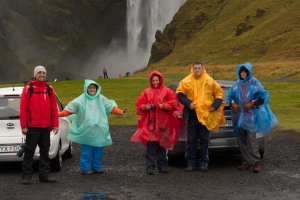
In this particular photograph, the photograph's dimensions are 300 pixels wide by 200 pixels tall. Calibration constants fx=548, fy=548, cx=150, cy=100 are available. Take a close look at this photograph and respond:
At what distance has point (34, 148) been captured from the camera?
28.9 ft

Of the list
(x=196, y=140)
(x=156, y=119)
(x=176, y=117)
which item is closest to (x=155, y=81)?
(x=156, y=119)

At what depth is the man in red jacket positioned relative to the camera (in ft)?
28.5

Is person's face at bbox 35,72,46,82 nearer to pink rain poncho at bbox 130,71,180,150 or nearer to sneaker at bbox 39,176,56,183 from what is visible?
sneaker at bbox 39,176,56,183

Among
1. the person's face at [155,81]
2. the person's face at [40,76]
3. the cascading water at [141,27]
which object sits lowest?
the person's face at [155,81]

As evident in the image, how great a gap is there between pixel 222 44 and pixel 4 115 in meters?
68.3

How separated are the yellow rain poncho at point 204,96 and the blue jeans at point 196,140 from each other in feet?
0.58

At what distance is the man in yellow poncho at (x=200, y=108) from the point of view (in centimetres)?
936

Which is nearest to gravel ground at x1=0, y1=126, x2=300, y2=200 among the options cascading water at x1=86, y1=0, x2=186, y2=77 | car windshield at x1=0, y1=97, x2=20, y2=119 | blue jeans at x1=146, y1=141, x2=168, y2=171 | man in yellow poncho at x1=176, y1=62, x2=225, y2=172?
blue jeans at x1=146, y1=141, x2=168, y2=171

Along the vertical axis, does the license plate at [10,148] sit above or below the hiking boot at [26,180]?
above

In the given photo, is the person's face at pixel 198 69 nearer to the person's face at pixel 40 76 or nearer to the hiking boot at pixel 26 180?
the person's face at pixel 40 76

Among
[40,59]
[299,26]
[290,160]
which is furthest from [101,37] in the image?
[290,160]

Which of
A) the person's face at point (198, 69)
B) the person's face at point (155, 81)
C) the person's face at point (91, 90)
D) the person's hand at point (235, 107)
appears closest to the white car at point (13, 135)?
the person's face at point (91, 90)

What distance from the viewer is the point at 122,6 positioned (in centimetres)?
11519

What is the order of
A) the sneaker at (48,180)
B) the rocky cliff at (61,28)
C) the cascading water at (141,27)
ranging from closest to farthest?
the sneaker at (48,180) < the cascading water at (141,27) < the rocky cliff at (61,28)
